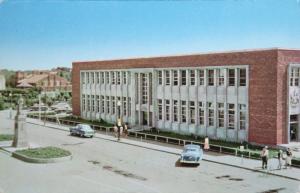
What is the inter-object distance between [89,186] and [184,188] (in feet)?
11.2

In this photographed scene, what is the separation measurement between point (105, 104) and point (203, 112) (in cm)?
1309

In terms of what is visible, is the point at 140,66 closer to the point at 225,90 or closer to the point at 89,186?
the point at 225,90

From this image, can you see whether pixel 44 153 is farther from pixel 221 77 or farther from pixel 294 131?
pixel 294 131

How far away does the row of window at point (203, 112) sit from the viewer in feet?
91.6

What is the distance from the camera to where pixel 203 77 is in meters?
30.7

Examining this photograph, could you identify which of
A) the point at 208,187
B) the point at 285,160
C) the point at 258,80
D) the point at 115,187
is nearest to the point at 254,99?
the point at 258,80

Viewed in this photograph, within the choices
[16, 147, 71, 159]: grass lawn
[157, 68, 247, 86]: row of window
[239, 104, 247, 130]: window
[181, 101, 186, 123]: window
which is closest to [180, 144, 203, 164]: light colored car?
[16, 147, 71, 159]: grass lawn

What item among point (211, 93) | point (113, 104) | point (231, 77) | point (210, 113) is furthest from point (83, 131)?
point (231, 77)

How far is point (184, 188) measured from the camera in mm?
16984

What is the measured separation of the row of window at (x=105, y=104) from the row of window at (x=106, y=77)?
1.35 m

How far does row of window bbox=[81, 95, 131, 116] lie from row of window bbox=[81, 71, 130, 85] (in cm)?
135

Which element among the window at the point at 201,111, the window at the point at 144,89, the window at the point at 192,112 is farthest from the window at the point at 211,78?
the window at the point at 144,89

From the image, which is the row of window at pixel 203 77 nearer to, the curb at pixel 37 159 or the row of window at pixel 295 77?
the row of window at pixel 295 77

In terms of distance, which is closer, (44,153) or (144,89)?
(44,153)
